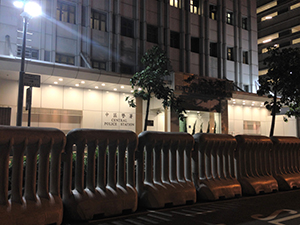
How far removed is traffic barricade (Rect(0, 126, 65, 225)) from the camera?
11.6ft

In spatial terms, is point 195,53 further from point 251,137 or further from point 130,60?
point 251,137

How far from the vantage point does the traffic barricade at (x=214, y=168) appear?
226 inches

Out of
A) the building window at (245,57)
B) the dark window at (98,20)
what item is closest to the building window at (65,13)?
the dark window at (98,20)

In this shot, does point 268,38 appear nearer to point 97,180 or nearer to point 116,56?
point 116,56

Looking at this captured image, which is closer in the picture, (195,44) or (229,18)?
(195,44)

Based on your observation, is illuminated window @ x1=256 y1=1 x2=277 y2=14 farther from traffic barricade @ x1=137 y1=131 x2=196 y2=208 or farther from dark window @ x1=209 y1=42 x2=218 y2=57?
traffic barricade @ x1=137 y1=131 x2=196 y2=208

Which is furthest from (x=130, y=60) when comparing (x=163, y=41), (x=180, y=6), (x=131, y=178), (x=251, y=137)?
(x=131, y=178)

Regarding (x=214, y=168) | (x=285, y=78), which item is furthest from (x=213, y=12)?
(x=214, y=168)

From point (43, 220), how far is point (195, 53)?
85.9 feet

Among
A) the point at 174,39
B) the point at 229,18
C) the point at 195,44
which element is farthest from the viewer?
the point at 229,18

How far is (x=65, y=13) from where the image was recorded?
21.7m

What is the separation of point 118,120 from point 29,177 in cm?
1937

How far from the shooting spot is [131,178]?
195 inches

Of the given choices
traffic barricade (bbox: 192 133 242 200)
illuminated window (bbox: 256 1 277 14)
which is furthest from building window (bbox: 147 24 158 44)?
illuminated window (bbox: 256 1 277 14)
